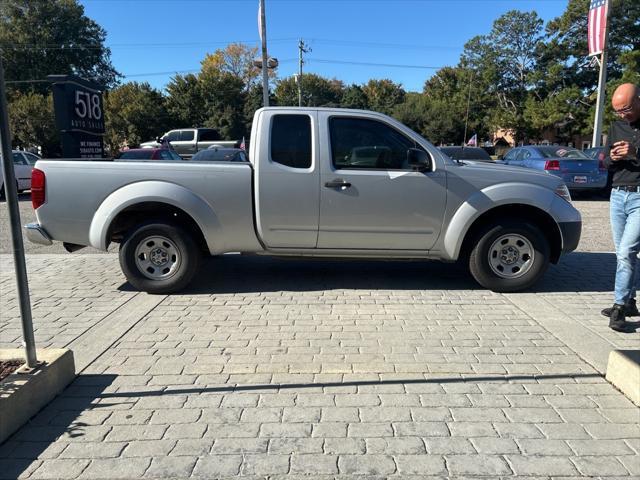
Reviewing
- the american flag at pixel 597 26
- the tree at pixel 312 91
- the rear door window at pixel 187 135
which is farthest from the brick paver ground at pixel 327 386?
the tree at pixel 312 91

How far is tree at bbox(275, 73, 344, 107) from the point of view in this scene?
217 ft

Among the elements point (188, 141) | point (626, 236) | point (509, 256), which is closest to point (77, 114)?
point (509, 256)

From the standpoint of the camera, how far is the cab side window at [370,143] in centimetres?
550

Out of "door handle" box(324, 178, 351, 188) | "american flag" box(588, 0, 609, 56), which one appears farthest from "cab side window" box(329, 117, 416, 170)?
"american flag" box(588, 0, 609, 56)

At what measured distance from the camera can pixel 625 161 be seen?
436 cm

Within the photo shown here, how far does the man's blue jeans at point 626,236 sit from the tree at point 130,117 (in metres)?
45.1

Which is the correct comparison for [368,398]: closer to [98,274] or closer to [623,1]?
[98,274]

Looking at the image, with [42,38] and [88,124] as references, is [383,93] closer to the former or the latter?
[42,38]

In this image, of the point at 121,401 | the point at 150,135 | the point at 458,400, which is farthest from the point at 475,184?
the point at 150,135

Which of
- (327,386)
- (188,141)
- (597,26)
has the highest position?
(597,26)

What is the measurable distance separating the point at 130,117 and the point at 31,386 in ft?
151

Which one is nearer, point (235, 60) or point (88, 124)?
point (88, 124)

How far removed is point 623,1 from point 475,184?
46877 mm

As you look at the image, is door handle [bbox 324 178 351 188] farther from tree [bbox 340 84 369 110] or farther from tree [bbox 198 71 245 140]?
tree [bbox 340 84 369 110]
